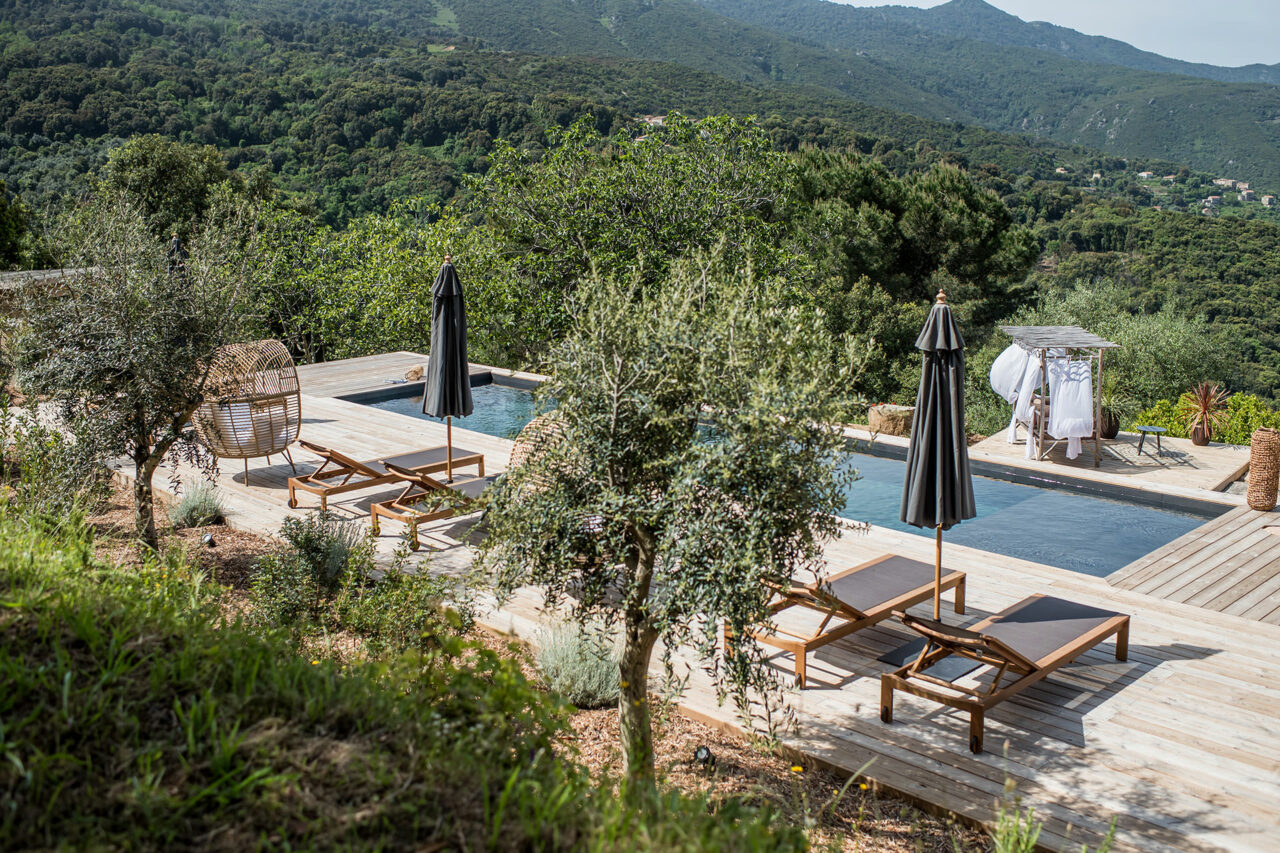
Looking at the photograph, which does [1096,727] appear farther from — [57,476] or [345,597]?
[57,476]

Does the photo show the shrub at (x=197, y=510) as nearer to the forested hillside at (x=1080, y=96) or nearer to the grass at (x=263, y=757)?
the grass at (x=263, y=757)

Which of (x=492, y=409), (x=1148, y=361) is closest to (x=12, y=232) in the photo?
(x=492, y=409)

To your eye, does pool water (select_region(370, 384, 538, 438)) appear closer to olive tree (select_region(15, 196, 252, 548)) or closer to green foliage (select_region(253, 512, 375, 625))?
green foliage (select_region(253, 512, 375, 625))

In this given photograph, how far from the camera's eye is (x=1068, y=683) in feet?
15.2

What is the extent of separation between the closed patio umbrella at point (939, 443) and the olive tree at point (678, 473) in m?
1.41

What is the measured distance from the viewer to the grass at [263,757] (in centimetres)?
210

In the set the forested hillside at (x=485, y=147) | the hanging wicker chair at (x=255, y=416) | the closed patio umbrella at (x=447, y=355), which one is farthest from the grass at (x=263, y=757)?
the forested hillside at (x=485, y=147)

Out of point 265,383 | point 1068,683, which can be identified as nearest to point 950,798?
point 1068,683

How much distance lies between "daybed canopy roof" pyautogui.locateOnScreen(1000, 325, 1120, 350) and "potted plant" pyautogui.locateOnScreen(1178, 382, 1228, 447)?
4.43 ft

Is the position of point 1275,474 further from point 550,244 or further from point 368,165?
point 368,165

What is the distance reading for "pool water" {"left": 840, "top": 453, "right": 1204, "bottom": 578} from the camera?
780cm

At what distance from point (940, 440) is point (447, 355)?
4071 mm

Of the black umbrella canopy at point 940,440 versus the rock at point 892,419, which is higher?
the black umbrella canopy at point 940,440

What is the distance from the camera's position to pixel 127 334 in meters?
5.10
